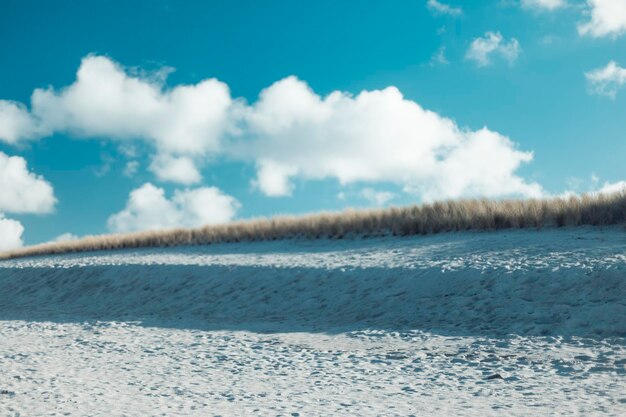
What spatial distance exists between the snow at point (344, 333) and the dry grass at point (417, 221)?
98 cm

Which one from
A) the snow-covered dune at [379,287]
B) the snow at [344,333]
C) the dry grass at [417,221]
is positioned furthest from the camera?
the dry grass at [417,221]

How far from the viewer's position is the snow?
5.93 meters

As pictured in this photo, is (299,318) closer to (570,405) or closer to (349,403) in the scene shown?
(349,403)

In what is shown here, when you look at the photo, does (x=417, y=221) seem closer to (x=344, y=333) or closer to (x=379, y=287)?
(x=379, y=287)

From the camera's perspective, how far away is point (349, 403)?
18.7 ft

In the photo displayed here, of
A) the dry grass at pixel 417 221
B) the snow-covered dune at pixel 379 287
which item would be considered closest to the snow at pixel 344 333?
the snow-covered dune at pixel 379 287

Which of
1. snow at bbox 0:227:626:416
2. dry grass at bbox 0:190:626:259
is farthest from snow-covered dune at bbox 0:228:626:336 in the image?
dry grass at bbox 0:190:626:259

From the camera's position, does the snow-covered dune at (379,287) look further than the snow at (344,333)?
Yes

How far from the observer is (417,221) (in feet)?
59.5

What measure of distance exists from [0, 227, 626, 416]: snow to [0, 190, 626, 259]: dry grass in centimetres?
98

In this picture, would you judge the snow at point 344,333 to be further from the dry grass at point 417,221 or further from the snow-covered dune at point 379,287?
the dry grass at point 417,221

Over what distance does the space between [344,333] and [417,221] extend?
360 inches

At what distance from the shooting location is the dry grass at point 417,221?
15.9 metres

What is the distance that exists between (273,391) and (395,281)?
5.79 m
